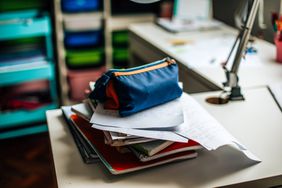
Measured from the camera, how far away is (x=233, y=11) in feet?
7.43

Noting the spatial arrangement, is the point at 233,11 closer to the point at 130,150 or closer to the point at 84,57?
the point at 84,57

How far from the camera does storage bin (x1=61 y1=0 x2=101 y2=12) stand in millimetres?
2580

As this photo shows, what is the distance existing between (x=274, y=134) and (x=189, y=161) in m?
0.29

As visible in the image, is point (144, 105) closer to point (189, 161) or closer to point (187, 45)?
point (189, 161)

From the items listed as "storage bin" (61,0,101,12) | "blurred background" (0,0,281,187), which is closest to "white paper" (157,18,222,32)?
"blurred background" (0,0,281,187)

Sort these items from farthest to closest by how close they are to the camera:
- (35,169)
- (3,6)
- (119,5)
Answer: (119,5)
(3,6)
(35,169)

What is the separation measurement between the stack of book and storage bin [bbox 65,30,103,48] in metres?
1.72

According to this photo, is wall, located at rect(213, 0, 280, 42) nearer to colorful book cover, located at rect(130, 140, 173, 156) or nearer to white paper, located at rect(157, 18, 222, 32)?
white paper, located at rect(157, 18, 222, 32)

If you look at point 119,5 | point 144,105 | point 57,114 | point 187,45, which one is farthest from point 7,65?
point 144,105

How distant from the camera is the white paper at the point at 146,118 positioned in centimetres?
97

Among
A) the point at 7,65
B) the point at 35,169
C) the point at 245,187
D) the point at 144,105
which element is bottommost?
the point at 35,169

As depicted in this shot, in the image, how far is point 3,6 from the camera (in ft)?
8.11

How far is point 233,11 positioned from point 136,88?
1466 mm

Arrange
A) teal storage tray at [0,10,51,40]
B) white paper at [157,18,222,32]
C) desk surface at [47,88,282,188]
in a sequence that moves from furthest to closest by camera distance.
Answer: teal storage tray at [0,10,51,40], white paper at [157,18,222,32], desk surface at [47,88,282,188]
